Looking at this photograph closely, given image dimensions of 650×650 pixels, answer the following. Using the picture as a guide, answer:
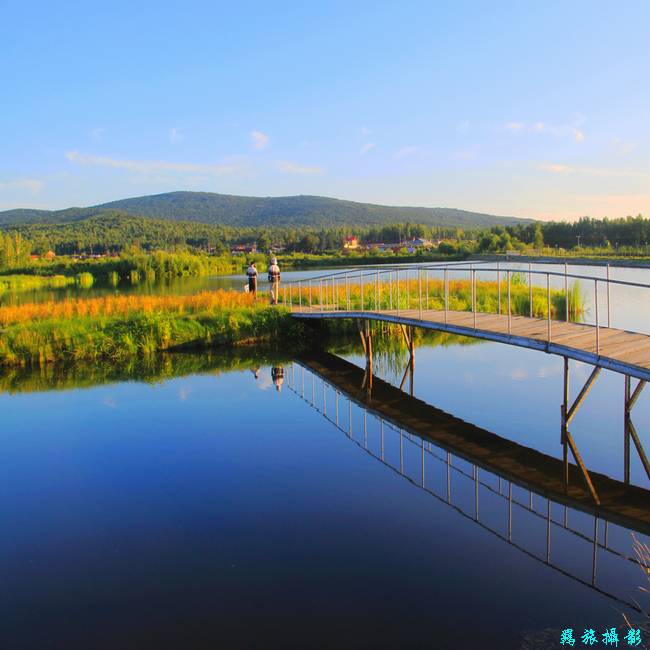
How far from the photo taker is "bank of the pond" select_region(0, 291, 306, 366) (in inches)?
723

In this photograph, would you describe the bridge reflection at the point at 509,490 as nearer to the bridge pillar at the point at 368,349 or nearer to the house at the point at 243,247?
the bridge pillar at the point at 368,349

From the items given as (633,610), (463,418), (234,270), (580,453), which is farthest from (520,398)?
(234,270)

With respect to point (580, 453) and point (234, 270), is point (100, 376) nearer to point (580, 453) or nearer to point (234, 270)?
point (580, 453)

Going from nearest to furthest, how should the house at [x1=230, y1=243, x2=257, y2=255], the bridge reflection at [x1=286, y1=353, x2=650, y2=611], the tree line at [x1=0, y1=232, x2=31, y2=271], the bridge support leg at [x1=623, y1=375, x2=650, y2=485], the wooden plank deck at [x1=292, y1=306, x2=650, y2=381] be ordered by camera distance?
1. the bridge reflection at [x1=286, y1=353, x2=650, y2=611]
2. the bridge support leg at [x1=623, y1=375, x2=650, y2=485]
3. the wooden plank deck at [x1=292, y1=306, x2=650, y2=381]
4. the tree line at [x1=0, y1=232, x2=31, y2=271]
5. the house at [x1=230, y1=243, x2=257, y2=255]

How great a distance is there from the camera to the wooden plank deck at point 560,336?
9234 millimetres

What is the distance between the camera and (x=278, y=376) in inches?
647

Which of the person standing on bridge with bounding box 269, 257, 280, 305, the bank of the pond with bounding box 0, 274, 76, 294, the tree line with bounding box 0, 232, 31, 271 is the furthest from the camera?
the tree line with bounding box 0, 232, 31, 271

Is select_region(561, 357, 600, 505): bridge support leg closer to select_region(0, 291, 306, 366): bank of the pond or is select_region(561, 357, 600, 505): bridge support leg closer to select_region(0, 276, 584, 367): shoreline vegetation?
select_region(0, 276, 584, 367): shoreline vegetation

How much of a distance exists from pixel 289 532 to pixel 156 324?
516 inches

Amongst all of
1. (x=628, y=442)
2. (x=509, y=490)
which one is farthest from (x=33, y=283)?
(x=628, y=442)

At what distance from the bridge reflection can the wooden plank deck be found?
5.00 ft

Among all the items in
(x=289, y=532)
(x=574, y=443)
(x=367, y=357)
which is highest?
(x=367, y=357)

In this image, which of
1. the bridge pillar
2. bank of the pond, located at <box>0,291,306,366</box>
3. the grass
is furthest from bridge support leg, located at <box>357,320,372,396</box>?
bank of the pond, located at <box>0,291,306,366</box>

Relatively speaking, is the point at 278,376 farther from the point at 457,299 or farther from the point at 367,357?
the point at 457,299
